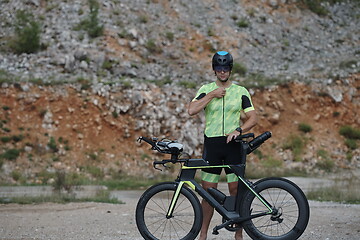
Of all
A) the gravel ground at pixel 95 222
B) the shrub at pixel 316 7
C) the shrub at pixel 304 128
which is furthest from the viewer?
the shrub at pixel 316 7

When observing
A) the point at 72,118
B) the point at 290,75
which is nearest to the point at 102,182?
the point at 72,118

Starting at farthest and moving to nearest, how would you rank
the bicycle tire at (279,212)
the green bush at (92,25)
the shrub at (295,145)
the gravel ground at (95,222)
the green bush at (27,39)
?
the green bush at (92,25), the green bush at (27,39), the shrub at (295,145), the gravel ground at (95,222), the bicycle tire at (279,212)

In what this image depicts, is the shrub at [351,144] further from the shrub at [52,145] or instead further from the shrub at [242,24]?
the shrub at [52,145]

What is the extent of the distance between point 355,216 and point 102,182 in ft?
36.7

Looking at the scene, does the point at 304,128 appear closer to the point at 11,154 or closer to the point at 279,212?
the point at 11,154

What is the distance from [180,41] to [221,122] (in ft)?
79.9

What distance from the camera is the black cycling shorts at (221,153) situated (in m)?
5.20

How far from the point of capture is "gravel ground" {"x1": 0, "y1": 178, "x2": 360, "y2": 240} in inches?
277

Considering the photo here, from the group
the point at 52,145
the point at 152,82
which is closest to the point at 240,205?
the point at 52,145

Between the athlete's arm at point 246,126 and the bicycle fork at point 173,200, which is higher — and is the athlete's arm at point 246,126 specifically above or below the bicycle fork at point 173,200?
above

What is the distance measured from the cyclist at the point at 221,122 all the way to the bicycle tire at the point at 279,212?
0.84ft

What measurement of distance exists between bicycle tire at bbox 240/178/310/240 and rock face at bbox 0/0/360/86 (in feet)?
66.2

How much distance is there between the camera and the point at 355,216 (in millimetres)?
9023

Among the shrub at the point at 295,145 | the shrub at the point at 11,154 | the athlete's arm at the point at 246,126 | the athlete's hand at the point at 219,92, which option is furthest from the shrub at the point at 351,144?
the athlete's hand at the point at 219,92
